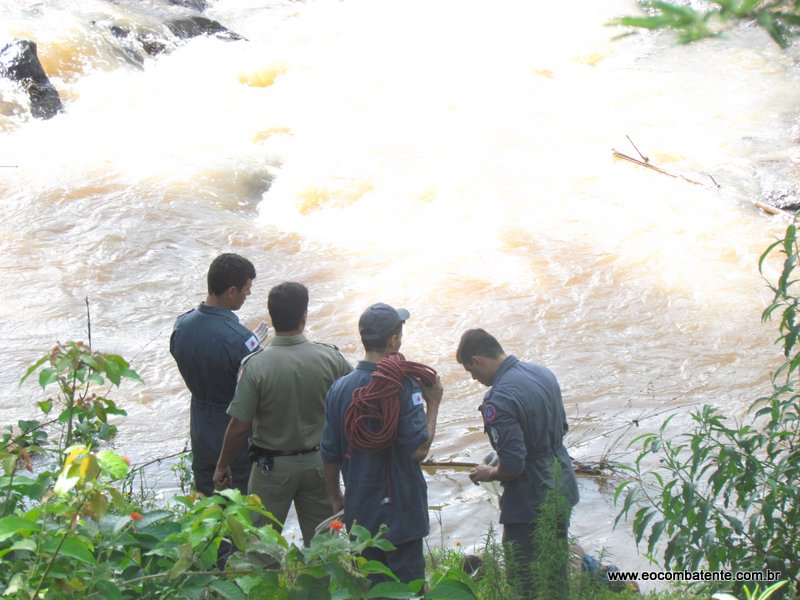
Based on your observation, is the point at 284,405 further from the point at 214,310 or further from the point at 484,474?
the point at 484,474

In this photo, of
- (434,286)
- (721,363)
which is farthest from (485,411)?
(434,286)

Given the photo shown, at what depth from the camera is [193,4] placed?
22.6 meters

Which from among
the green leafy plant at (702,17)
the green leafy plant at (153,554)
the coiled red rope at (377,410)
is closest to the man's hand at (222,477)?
the coiled red rope at (377,410)

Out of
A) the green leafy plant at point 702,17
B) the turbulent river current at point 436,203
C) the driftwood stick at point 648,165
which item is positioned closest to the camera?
the green leafy plant at point 702,17

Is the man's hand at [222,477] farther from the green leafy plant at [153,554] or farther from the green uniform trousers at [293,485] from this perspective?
the green leafy plant at [153,554]

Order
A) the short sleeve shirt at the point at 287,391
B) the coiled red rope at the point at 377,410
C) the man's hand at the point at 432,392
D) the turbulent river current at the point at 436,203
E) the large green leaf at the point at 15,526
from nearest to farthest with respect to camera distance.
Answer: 1. the large green leaf at the point at 15,526
2. the coiled red rope at the point at 377,410
3. the man's hand at the point at 432,392
4. the short sleeve shirt at the point at 287,391
5. the turbulent river current at the point at 436,203

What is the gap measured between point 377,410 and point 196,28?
17.6 metres

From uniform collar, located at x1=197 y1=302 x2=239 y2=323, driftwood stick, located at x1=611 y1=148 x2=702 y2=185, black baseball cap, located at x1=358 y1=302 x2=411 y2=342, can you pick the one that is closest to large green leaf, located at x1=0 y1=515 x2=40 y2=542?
black baseball cap, located at x1=358 y1=302 x2=411 y2=342

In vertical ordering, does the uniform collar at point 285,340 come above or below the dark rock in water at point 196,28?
above

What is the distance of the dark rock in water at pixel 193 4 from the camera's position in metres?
22.0

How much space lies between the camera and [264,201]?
512 inches

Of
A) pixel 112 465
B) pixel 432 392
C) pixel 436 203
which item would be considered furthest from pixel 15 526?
pixel 436 203

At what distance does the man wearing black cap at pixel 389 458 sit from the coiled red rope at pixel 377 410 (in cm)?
3

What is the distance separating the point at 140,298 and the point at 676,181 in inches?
275
